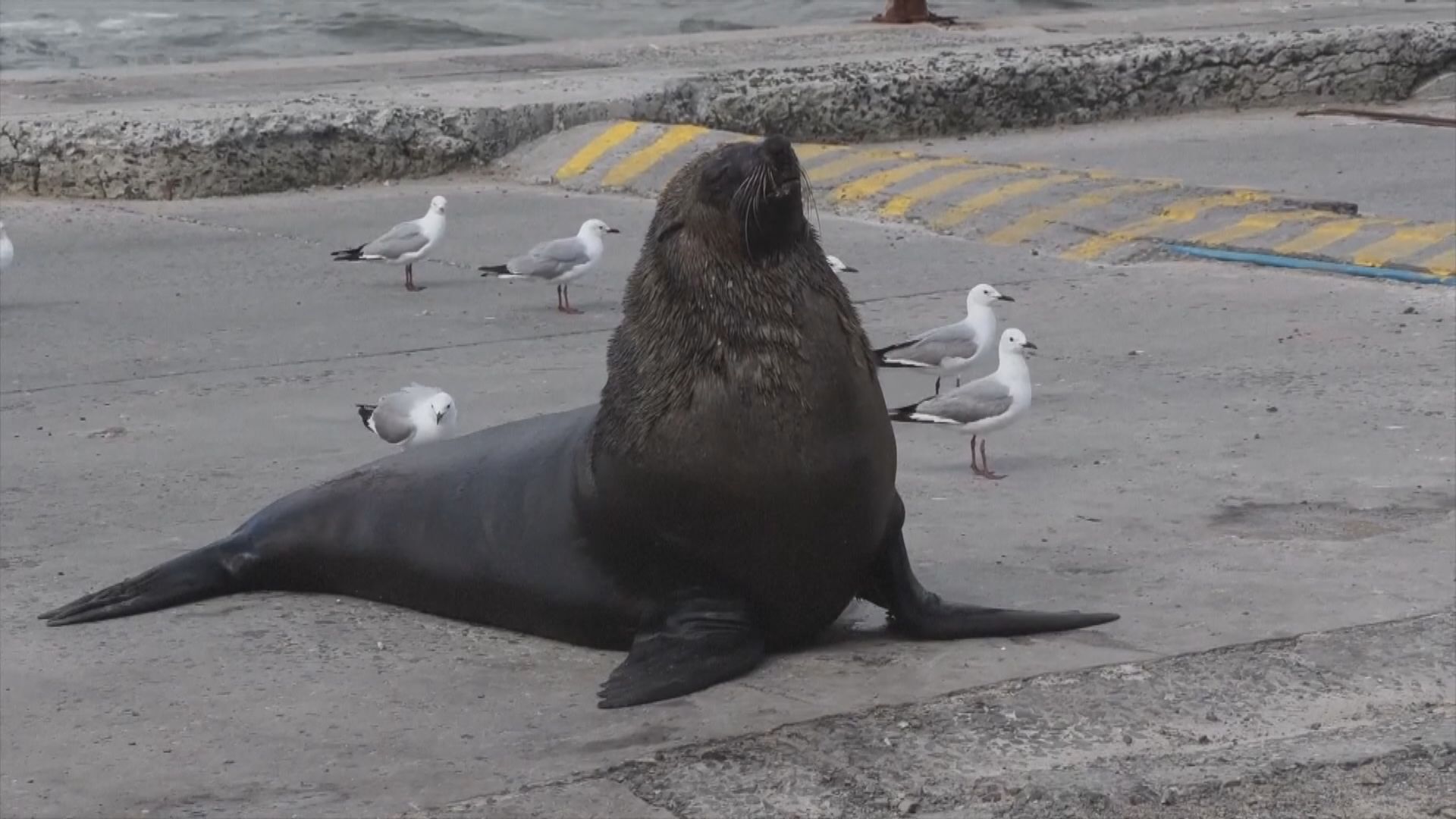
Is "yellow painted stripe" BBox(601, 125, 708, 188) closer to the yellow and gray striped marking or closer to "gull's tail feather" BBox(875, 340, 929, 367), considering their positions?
the yellow and gray striped marking

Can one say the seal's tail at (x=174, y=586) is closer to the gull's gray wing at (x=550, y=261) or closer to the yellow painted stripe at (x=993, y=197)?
the gull's gray wing at (x=550, y=261)

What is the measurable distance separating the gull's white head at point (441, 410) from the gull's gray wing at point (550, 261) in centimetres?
283

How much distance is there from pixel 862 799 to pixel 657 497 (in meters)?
1.06

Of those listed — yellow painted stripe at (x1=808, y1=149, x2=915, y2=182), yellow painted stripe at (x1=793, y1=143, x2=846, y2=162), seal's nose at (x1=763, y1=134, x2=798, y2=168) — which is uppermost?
seal's nose at (x1=763, y1=134, x2=798, y2=168)

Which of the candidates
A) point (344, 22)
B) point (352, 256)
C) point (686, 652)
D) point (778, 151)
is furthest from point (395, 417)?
point (344, 22)

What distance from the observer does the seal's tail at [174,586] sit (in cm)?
557

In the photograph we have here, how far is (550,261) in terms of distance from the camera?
991 centimetres

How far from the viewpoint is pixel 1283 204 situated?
1138cm

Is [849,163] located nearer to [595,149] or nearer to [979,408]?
[595,149]

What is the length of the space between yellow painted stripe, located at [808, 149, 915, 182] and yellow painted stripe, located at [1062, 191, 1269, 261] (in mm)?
1882

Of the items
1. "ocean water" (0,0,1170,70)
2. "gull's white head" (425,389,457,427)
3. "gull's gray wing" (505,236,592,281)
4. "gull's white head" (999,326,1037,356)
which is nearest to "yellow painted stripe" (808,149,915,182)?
"gull's gray wing" (505,236,592,281)

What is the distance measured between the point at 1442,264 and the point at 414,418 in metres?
5.36

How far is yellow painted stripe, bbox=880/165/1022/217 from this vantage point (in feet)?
39.1

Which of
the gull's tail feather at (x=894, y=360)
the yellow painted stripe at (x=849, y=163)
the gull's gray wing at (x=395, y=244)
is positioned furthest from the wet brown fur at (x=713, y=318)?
the yellow painted stripe at (x=849, y=163)
